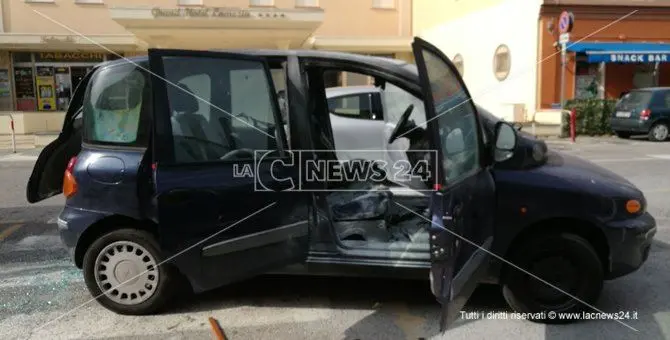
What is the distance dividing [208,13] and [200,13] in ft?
0.89

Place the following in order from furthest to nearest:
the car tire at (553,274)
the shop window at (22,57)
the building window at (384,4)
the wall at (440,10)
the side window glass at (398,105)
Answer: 1. the building window at (384,4)
2. the shop window at (22,57)
3. the wall at (440,10)
4. the side window glass at (398,105)
5. the car tire at (553,274)

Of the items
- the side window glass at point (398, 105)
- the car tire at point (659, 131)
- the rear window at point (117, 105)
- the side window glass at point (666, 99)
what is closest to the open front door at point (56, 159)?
the rear window at point (117, 105)

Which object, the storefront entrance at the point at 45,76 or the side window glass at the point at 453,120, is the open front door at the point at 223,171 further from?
the storefront entrance at the point at 45,76

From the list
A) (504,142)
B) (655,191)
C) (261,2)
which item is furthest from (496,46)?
(504,142)

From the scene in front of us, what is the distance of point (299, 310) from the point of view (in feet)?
13.1

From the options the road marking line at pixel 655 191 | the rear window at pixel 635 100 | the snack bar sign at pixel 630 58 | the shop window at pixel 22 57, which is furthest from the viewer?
the shop window at pixel 22 57

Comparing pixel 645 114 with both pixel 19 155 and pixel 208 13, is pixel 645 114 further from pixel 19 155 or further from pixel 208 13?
pixel 19 155

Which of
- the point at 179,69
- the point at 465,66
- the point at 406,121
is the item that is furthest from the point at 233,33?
the point at 179,69

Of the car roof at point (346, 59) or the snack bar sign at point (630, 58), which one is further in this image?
the snack bar sign at point (630, 58)

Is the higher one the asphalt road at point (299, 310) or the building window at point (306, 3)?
the building window at point (306, 3)

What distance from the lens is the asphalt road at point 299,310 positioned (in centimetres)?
363

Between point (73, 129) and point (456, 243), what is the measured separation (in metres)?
3.31

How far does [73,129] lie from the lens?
4539mm

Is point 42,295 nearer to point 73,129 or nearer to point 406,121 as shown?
point 73,129
